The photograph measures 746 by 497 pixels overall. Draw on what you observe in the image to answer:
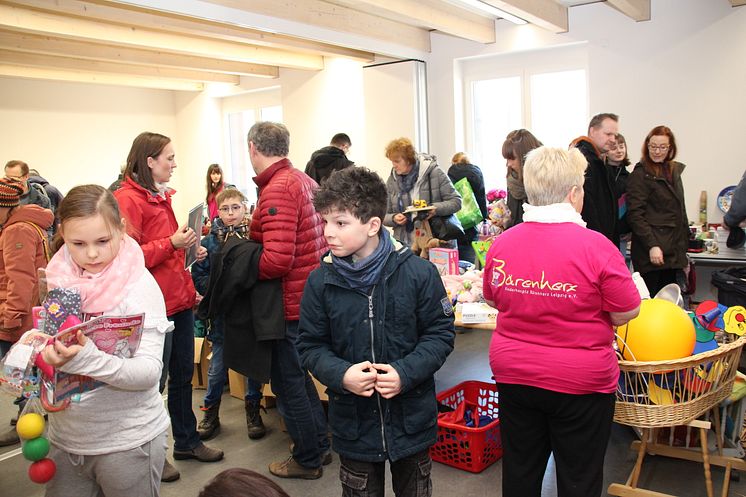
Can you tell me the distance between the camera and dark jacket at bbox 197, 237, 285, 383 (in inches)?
119

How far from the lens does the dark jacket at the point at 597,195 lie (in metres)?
3.57

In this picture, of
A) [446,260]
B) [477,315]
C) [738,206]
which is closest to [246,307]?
[477,315]

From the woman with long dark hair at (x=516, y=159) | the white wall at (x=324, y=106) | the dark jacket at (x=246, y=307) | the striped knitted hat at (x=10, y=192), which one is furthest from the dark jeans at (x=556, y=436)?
the white wall at (x=324, y=106)

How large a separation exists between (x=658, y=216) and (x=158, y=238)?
292cm

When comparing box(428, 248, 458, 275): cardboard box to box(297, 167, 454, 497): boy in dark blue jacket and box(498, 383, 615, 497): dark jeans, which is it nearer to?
box(498, 383, 615, 497): dark jeans

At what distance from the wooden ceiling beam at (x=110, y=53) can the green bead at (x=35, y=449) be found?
6.57 metres

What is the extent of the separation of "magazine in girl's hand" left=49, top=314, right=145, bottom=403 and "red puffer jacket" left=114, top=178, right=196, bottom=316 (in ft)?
3.71

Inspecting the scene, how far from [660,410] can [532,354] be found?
647 millimetres

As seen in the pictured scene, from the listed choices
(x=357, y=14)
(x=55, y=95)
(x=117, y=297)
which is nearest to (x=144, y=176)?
(x=117, y=297)

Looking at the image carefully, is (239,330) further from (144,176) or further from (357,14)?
(357,14)

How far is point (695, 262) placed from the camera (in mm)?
5062

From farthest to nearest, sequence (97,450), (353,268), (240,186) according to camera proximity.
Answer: (240,186) → (353,268) → (97,450)

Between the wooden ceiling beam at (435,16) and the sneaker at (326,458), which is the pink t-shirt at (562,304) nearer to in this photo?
the sneaker at (326,458)

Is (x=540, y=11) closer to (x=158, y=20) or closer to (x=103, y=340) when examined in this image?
(x=158, y=20)
